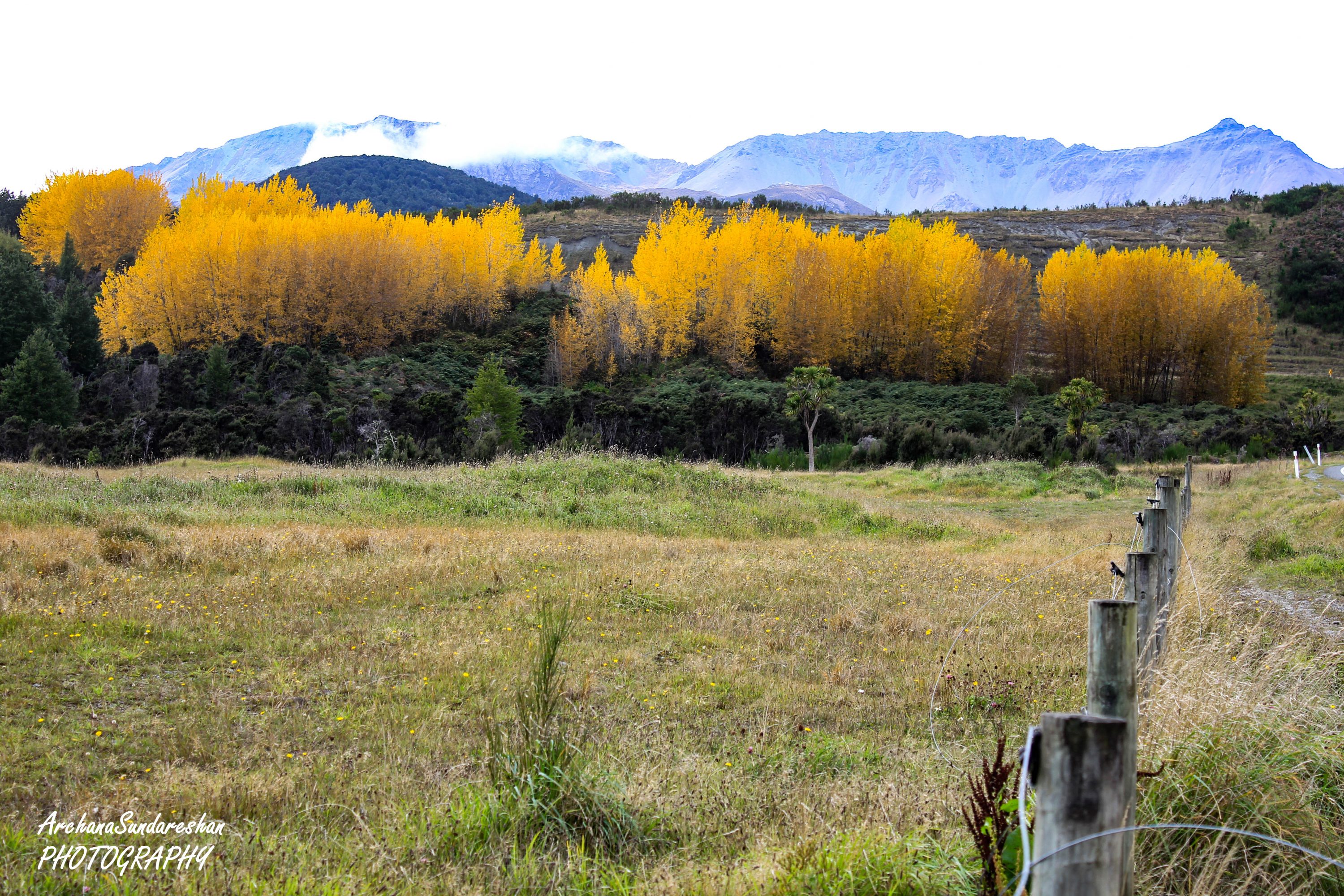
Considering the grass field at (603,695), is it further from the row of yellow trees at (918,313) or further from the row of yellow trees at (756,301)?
the row of yellow trees at (918,313)

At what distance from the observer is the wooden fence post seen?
3.59m

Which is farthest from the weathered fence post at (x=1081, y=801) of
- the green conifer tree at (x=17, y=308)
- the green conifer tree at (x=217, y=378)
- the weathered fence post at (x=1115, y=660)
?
the green conifer tree at (x=17, y=308)

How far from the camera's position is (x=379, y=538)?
11.9 m

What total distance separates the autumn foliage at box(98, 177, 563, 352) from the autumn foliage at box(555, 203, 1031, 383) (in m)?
8.82

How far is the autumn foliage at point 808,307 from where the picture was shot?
47.8 metres

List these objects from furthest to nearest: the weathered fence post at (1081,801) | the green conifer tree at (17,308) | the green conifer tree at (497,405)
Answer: the green conifer tree at (17,308), the green conifer tree at (497,405), the weathered fence post at (1081,801)

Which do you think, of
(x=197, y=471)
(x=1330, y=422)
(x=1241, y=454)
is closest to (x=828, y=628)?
(x=197, y=471)

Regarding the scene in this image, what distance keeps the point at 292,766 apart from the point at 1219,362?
52.1 metres

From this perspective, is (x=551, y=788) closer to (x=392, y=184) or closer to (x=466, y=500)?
(x=466, y=500)

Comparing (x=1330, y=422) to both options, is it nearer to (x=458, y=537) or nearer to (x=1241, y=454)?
(x=1241, y=454)

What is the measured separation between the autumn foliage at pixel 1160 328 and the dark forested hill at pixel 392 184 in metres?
124

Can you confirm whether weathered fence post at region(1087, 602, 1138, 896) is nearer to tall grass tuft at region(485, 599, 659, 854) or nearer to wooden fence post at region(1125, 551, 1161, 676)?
wooden fence post at region(1125, 551, 1161, 676)

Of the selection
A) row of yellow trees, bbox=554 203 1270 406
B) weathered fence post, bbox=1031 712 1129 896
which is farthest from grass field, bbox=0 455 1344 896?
row of yellow trees, bbox=554 203 1270 406

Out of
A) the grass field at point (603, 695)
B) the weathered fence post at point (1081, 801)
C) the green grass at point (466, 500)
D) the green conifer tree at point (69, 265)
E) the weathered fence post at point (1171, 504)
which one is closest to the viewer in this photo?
the weathered fence post at point (1081, 801)
